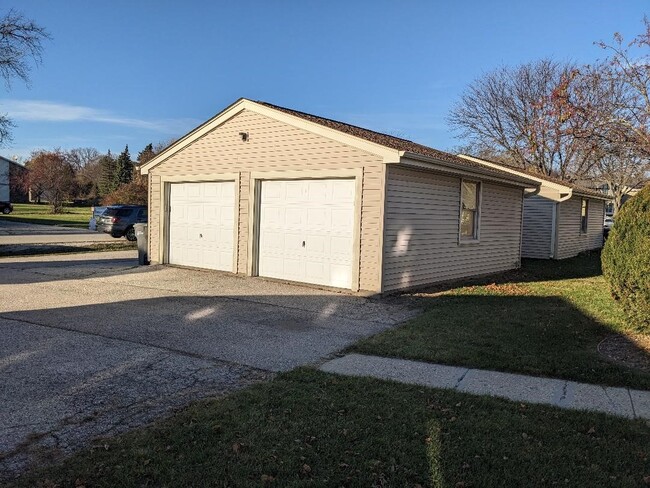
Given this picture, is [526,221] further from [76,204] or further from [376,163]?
[76,204]

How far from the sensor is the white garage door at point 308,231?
1060 centimetres

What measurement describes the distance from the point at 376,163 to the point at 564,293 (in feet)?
16.2

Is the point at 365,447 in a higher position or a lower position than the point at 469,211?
lower

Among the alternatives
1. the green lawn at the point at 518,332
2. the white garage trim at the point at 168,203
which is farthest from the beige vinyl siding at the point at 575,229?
the white garage trim at the point at 168,203

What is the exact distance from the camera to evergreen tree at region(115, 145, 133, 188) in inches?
2383

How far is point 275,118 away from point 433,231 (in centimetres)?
424

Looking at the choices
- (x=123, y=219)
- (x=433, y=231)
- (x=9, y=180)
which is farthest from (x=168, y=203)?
(x=9, y=180)

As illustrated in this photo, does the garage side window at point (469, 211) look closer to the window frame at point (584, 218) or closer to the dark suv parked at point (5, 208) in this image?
the window frame at point (584, 218)

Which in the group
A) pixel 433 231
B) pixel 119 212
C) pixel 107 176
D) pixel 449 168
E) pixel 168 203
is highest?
pixel 107 176

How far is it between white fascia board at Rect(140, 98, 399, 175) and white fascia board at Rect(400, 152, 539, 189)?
0.47m

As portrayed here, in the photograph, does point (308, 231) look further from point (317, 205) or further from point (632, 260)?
point (632, 260)

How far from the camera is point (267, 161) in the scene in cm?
1167

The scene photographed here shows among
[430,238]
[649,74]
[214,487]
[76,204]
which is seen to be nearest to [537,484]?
[214,487]

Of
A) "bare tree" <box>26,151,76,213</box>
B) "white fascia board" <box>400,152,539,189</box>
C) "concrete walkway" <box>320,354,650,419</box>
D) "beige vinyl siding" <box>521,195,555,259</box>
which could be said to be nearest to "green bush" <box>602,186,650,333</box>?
"concrete walkway" <box>320,354,650,419</box>
